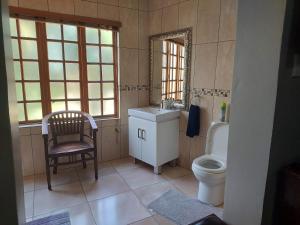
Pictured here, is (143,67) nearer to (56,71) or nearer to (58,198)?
(56,71)

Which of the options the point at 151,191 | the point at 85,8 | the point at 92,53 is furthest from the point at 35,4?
the point at 151,191

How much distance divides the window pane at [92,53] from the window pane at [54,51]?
355 mm

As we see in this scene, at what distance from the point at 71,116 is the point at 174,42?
1689 millimetres

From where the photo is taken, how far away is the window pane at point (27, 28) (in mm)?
2568

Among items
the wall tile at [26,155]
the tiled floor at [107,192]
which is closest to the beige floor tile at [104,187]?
the tiled floor at [107,192]

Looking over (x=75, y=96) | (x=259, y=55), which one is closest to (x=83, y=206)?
(x=75, y=96)

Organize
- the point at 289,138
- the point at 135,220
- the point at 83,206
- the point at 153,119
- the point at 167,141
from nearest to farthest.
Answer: the point at 289,138
the point at 135,220
the point at 83,206
the point at 153,119
the point at 167,141

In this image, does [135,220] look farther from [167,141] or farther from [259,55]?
[259,55]

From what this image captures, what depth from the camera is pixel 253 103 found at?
121cm

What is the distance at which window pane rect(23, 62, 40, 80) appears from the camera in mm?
2656

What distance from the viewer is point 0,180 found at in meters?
0.96

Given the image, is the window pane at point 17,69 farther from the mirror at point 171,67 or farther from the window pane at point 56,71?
the mirror at point 171,67

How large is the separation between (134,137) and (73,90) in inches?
41.6

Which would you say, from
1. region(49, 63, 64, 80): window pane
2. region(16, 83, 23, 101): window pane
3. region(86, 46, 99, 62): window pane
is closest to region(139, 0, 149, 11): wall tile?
region(86, 46, 99, 62): window pane
